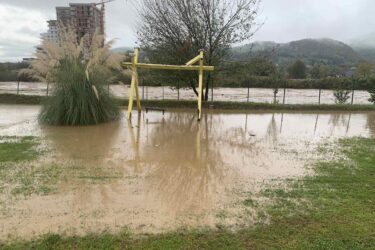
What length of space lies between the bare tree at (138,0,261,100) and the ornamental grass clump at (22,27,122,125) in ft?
10.6

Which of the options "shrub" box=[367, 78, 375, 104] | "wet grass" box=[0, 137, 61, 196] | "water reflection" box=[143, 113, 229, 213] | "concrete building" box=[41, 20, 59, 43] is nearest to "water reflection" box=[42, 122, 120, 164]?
"wet grass" box=[0, 137, 61, 196]

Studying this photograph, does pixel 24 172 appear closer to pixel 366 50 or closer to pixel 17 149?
pixel 17 149

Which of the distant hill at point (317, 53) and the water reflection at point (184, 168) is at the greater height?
the distant hill at point (317, 53)

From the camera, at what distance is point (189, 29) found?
1323 cm

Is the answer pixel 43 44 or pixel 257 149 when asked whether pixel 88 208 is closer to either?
pixel 257 149

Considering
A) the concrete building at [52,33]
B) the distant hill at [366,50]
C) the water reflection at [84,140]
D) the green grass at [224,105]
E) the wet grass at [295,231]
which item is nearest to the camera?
the wet grass at [295,231]

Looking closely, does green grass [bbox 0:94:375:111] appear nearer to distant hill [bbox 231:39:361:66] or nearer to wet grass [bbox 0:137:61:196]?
wet grass [bbox 0:137:61:196]

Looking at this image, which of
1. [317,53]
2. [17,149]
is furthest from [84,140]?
[317,53]

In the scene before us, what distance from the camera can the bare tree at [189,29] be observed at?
42.7 ft

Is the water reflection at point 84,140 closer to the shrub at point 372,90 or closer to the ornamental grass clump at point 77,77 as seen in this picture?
the ornamental grass clump at point 77,77

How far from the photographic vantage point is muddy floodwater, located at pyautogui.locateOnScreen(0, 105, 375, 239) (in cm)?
371

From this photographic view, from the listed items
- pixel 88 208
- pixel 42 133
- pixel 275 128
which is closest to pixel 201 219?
pixel 88 208

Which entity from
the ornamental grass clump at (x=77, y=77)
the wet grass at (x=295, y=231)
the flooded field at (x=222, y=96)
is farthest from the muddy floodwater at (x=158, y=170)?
the flooded field at (x=222, y=96)

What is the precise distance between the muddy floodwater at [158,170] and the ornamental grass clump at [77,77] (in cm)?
49
